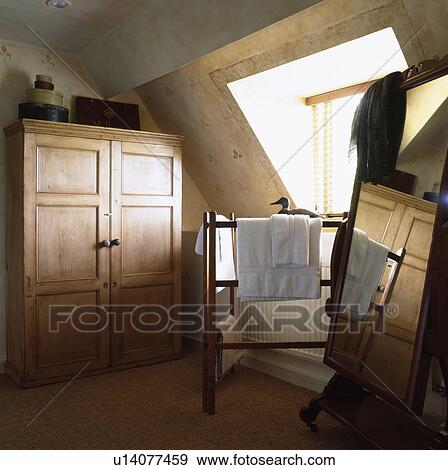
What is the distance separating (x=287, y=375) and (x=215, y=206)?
1.40m

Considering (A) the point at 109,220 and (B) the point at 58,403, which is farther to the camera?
(A) the point at 109,220

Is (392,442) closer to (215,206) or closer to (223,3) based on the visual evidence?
(223,3)

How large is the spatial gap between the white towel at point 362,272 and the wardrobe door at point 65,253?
165cm

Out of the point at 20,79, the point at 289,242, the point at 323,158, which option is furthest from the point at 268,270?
the point at 20,79

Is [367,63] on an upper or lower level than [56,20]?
lower

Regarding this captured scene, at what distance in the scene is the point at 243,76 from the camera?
2.96 metres

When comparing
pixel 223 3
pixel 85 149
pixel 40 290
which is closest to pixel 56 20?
pixel 85 149

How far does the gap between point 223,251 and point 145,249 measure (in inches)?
30.2

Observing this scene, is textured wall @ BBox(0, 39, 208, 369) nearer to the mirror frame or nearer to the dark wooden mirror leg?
the dark wooden mirror leg

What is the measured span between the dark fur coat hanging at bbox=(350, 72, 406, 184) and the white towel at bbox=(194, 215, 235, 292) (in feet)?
2.88

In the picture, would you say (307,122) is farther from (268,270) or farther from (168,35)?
(268,270)

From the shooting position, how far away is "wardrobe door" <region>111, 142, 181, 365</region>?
343cm

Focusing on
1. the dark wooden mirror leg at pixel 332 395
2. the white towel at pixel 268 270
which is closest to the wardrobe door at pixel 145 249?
the white towel at pixel 268 270

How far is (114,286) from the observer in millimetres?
3414
